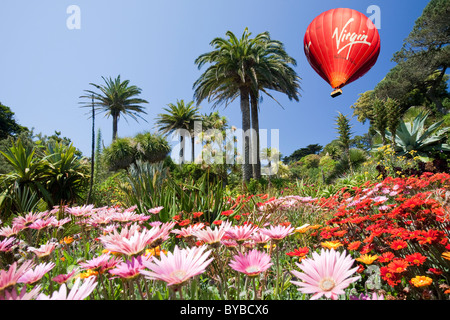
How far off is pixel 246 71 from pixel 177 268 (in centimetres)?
1361

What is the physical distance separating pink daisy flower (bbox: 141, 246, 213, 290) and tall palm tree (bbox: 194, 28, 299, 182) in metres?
12.5

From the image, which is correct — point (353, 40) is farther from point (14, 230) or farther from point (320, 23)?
point (14, 230)

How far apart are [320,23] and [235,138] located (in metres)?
17.7

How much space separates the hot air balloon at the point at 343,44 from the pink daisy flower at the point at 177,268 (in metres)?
6.37

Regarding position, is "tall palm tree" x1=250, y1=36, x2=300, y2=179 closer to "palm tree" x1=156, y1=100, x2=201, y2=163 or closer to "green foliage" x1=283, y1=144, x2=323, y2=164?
"palm tree" x1=156, y1=100, x2=201, y2=163

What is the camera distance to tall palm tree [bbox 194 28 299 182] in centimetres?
1321

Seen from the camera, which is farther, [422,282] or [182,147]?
[182,147]

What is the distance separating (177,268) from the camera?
67cm

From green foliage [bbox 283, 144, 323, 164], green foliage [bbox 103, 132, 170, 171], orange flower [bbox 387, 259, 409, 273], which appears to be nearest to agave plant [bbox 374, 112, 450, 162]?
orange flower [bbox 387, 259, 409, 273]

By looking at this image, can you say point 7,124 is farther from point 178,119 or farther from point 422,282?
point 422,282

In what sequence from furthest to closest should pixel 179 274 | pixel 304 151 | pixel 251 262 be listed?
pixel 304 151 → pixel 251 262 → pixel 179 274

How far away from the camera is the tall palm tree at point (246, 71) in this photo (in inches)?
520

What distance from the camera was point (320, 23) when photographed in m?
5.99

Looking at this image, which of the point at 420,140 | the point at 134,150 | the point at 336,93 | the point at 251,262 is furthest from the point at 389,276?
the point at 134,150
